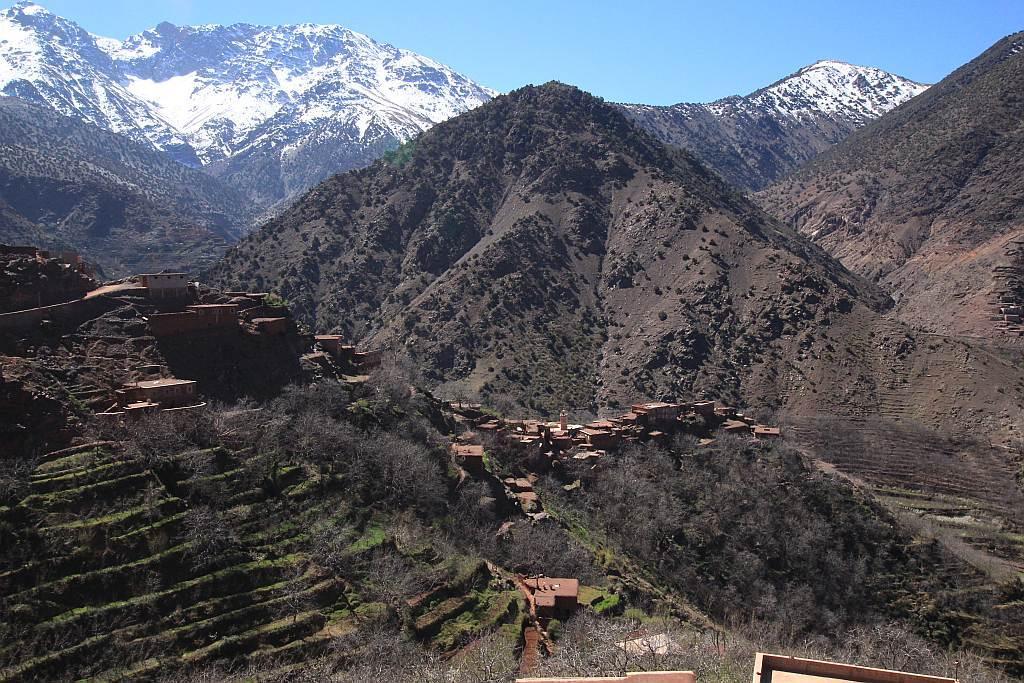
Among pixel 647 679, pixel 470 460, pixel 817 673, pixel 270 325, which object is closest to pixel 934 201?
pixel 470 460

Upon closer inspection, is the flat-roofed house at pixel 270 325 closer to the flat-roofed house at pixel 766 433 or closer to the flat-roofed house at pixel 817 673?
the flat-roofed house at pixel 817 673

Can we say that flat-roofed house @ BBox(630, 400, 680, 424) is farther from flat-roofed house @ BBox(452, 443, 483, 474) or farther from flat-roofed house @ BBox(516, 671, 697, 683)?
flat-roofed house @ BBox(516, 671, 697, 683)

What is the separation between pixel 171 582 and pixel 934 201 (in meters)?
116

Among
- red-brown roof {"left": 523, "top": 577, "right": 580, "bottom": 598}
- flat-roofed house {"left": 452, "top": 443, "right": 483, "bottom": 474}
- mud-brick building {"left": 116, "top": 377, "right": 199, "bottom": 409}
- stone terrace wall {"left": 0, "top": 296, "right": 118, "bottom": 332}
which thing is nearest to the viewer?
red-brown roof {"left": 523, "top": 577, "right": 580, "bottom": 598}

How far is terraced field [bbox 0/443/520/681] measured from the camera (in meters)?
20.1

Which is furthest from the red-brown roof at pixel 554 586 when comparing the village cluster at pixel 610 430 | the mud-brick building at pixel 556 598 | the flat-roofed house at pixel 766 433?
the flat-roofed house at pixel 766 433

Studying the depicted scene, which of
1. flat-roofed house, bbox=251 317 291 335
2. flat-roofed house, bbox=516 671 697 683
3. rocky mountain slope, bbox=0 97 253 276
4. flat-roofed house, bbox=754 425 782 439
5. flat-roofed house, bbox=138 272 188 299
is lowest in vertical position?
flat-roofed house, bbox=754 425 782 439

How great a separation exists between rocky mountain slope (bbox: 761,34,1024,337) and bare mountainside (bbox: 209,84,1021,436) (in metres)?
8.75

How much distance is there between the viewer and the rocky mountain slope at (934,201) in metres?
88.7

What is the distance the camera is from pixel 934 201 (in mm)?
114312

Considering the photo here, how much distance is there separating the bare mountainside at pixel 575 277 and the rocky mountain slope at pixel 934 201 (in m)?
8.75

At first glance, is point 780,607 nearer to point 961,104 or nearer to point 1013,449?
point 1013,449

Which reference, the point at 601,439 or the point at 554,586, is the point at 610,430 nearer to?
the point at 601,439

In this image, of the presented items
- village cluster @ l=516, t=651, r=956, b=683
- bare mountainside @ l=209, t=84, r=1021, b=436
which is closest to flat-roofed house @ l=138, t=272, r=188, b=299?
village cluster @ l=516, t=651, r=956, b=683
